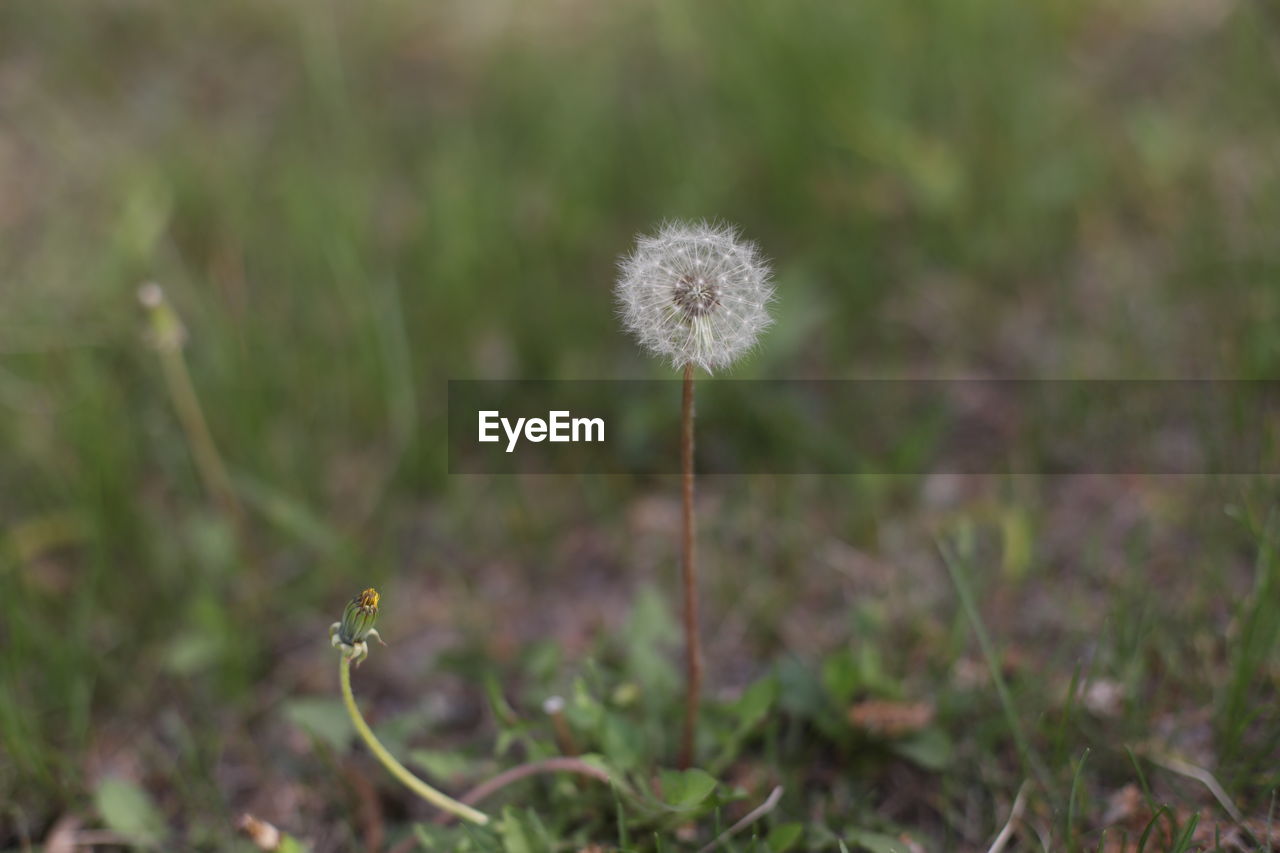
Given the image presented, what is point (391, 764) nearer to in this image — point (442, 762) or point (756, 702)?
point (442, 762)

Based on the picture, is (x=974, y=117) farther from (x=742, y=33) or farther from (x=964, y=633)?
(x=964, y=633)

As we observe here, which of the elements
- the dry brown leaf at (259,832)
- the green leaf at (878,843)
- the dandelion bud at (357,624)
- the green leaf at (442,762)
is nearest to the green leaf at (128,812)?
the dry brown leaf at (259,832)

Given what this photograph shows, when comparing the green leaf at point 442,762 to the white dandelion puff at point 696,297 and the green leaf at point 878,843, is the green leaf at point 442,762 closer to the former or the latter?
the green leaf at point 878,843

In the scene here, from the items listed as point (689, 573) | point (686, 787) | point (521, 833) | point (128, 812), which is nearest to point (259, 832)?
point (521, 833)

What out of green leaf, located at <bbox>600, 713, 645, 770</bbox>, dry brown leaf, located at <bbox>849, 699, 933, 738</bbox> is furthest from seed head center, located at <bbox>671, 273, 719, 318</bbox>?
dry brown leaf, located at <bbox>849, 699, 933, 738</bbox>

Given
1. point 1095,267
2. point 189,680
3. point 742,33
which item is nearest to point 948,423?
point 1095,267

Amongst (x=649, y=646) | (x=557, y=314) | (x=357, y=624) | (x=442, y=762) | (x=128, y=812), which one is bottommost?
(x=128, y=812)

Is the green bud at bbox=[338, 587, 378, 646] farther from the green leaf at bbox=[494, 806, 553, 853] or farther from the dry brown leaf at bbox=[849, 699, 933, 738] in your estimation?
the dry brown leaf at bbox=[849, 699, 933, 738]
